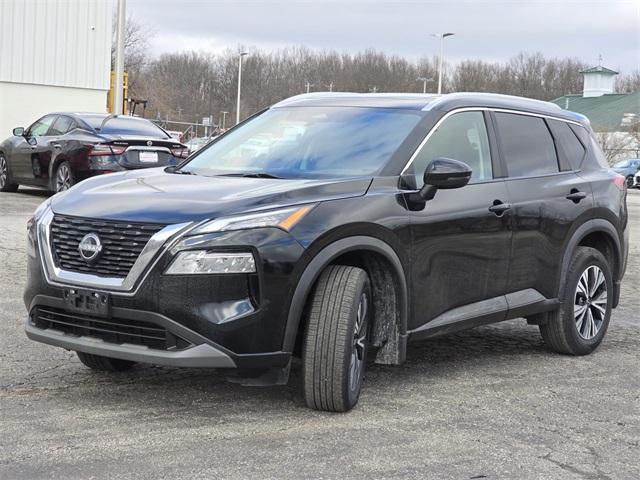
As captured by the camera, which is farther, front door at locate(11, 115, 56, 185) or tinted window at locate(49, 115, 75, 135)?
front door at locate(11, 115, 56, 185)

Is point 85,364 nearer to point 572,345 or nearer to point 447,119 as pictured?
point 447,119

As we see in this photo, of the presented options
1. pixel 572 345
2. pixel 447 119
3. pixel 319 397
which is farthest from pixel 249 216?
pixel 572 345

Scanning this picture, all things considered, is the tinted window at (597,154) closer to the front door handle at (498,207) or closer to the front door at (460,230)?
the front door at (460,230)

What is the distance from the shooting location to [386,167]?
530 centimetres

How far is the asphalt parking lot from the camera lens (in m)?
4.07

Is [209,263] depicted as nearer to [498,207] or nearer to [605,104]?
[498,207]

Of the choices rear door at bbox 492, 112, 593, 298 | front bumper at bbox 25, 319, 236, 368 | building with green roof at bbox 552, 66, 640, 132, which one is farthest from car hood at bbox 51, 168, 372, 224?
building with green roof at bbox 552, 66, 640, 132

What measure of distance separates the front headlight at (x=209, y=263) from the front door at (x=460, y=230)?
115 cm

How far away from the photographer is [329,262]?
4727 mm

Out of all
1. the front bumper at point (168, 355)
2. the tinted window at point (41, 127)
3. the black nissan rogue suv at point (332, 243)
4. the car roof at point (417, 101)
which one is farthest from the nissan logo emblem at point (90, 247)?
the tinted window at point (41, 127)

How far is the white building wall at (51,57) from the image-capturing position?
29953 millimetres

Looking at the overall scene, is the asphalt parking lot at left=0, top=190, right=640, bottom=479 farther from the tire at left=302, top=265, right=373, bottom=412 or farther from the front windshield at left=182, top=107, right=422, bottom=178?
the front windshield at left=182, top=107, right=422, bottom=178

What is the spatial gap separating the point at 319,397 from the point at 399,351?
1.95 ft

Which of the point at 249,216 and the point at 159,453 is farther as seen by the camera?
the point at 249,216
